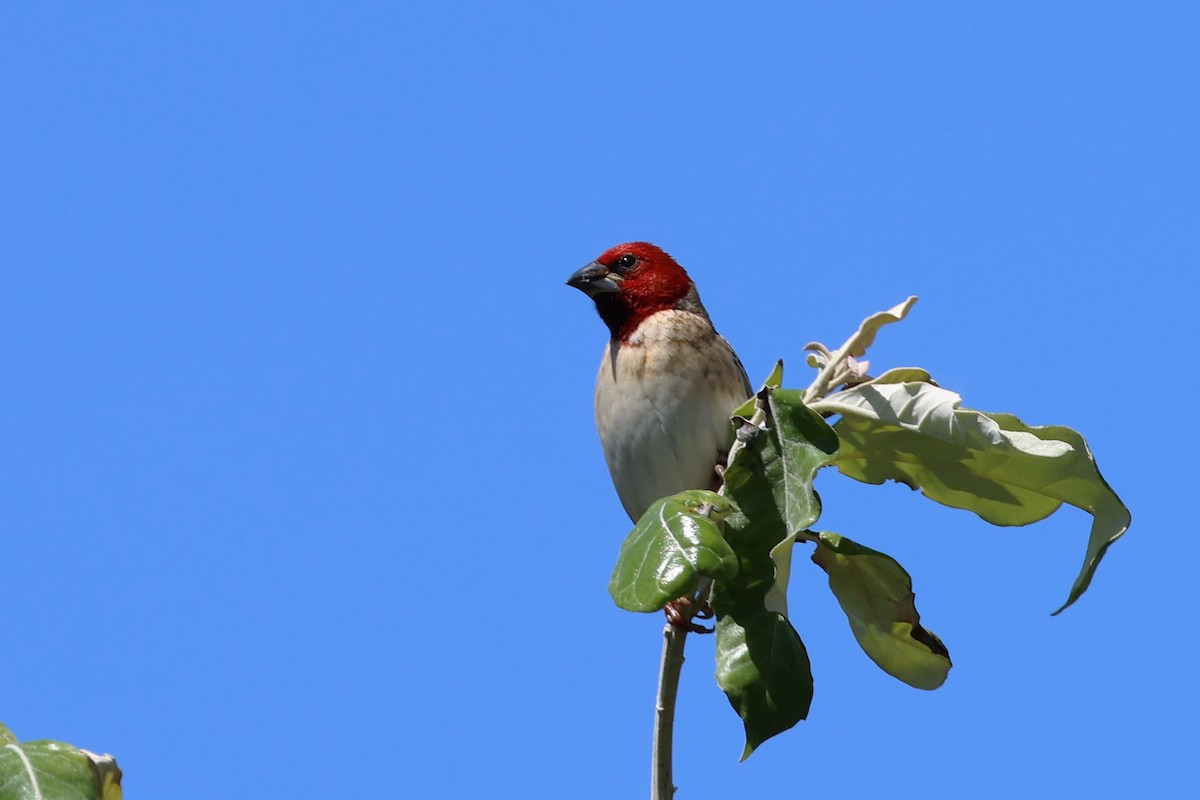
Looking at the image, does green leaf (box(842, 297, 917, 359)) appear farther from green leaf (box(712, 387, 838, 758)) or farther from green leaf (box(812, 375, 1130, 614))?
green leaf (box(712, 387, 838, 758))

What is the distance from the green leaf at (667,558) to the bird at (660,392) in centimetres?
226

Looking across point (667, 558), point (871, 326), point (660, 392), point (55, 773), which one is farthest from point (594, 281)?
point (55, 773)

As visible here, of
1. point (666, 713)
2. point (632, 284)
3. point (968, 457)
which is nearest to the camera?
point (666, 713)

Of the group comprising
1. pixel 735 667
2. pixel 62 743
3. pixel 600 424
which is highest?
pixel 600 424

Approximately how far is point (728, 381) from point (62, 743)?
333 cm

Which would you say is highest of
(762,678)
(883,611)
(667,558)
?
(883,611)

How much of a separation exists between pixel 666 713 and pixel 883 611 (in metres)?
0.81

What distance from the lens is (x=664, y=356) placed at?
582 centimetres

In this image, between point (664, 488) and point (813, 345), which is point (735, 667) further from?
point (664, 488)

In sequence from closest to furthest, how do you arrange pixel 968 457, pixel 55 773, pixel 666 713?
pixel 55 773
pixel 666 713
pixel 968 457

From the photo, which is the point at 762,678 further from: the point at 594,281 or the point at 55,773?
the point at 594,281

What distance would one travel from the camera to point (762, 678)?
10.9 feet

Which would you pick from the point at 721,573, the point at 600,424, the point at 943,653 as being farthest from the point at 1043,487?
the point at 600,424

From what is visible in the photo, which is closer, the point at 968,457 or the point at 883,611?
the point at 968,457
